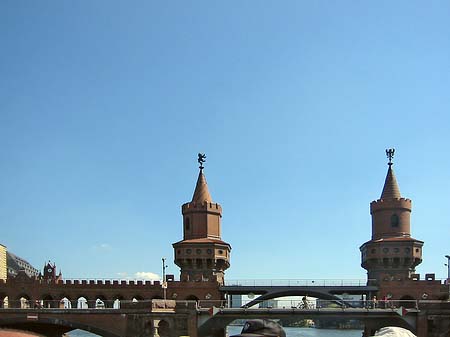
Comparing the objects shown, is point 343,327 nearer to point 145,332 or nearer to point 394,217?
point 394,217

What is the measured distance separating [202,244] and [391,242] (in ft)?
73.8

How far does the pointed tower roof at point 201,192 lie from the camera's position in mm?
71875

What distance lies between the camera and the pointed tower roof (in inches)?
2830

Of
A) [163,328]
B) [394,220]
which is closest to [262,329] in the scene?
[163,328]

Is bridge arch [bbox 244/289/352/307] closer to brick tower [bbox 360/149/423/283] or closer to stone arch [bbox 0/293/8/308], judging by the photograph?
brick tower [bbox 360/149/423/283]

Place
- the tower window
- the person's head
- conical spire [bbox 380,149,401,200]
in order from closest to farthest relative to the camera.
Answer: the person's head, the tower window, conical spire [bbox 380,149,401,200]

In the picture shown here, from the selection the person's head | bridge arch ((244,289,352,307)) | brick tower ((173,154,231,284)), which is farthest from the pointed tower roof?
the person's head

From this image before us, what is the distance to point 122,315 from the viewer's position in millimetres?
51250

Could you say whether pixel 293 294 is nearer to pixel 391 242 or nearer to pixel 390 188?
pixel 391 242

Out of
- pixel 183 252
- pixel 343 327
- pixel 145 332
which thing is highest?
pixel 183 252

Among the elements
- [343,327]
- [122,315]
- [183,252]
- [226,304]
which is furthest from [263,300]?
[343,327]

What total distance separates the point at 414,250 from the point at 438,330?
2195 centimetres

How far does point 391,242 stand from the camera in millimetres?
66938

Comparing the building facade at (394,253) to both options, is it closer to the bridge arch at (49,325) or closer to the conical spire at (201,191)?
the conical spire at (201,191)
